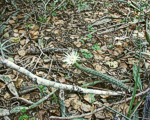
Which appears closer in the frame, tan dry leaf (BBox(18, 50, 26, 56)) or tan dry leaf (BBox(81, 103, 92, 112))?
tan dry leaf (BBox(81, 103, 92, 112))

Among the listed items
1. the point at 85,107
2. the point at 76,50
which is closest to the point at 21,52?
the point at 76,50

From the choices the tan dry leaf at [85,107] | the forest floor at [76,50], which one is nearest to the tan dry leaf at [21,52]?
the forest floor at [76,50]

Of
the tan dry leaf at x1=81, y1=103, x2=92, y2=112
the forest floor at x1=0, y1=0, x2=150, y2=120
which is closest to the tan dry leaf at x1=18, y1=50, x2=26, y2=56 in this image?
the forest floor at x1=0, y1=0, x2=150, y2=120

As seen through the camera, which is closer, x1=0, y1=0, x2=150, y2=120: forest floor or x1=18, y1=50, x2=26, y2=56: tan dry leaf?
x1=0, y1=0, x2=150, y2=120: forest floor

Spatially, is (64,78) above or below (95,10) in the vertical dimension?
below

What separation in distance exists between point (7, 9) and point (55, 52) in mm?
1759

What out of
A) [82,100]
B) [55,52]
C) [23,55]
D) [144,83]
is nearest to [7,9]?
[23,55]

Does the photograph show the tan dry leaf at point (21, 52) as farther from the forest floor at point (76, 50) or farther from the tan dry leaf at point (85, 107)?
the tan dry leaf at point (85, 107)

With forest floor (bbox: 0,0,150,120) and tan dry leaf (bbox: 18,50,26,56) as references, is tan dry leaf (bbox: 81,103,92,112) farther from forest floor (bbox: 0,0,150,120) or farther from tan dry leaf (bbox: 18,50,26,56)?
tan dry leaf (bbox: 18,50,26,56)

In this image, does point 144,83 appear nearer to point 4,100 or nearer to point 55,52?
point 55,52

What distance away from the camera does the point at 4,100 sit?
1.52m

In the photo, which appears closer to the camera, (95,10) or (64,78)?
(64,78)

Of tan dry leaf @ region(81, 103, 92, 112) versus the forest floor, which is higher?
the forest floor

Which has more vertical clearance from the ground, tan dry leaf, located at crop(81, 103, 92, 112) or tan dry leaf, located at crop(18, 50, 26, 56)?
tan dry leaf, located at crop(18, 50, 26, 56)
